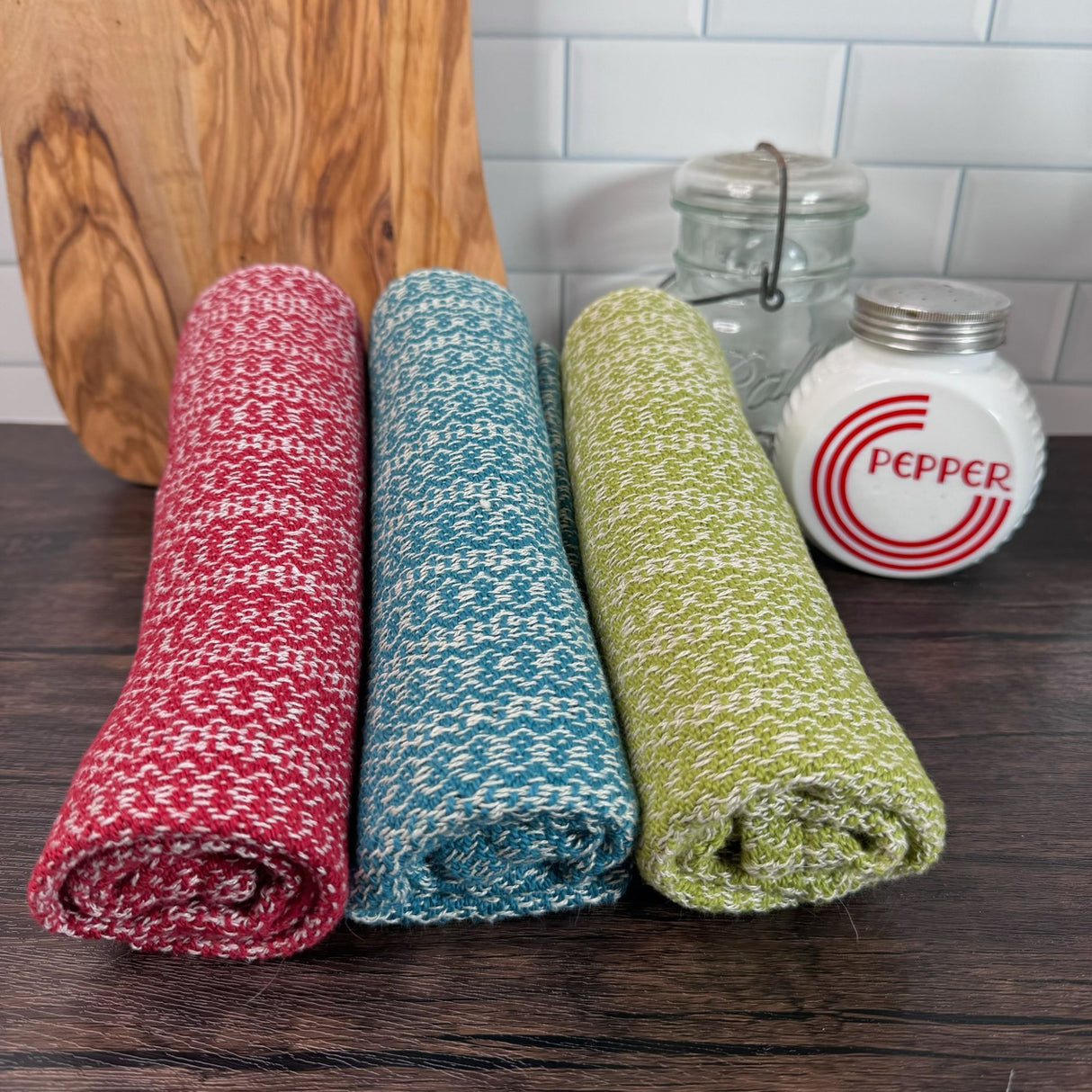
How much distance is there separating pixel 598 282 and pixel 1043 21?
0.34m

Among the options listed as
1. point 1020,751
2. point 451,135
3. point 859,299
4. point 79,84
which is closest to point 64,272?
point 79,84

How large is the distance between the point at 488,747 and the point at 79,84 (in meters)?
0.51

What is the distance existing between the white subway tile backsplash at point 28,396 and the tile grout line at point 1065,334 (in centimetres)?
78

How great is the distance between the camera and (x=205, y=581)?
394 millimetres

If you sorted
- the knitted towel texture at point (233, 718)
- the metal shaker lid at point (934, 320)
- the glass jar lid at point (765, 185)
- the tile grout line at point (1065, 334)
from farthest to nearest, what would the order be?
1. the tile grout line at point (1065, 334)
2. the glass jar lid at point (765, 185)
3. the metal shaker lid at point (934, 320)
4. the knitted towel texture at point (233, 718)

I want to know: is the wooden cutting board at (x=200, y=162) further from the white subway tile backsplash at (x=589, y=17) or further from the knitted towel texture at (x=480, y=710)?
the knitted towel texture at (x=480, y=710)

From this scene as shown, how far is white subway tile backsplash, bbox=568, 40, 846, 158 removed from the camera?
67 centimetres

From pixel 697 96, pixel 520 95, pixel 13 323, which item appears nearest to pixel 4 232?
pixel 13 323

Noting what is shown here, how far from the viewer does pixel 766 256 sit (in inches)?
26.5

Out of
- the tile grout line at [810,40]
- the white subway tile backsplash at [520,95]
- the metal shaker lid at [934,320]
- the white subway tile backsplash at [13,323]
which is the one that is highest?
the tile grout line at [810,40]

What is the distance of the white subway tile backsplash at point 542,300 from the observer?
754mm

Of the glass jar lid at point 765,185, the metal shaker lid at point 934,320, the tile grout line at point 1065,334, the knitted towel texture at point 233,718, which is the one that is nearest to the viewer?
the knitted towel texture at point 233,718

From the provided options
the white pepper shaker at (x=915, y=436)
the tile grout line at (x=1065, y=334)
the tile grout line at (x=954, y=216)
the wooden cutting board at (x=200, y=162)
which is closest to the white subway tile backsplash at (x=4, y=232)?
the wooden cutting board at (x=200, y=162)

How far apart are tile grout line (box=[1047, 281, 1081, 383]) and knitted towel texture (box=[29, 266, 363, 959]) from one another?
567 millimetres
